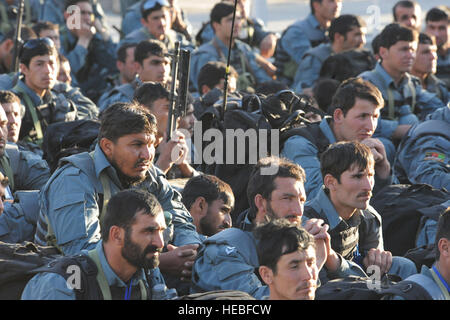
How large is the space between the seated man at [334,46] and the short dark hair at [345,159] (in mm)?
4122

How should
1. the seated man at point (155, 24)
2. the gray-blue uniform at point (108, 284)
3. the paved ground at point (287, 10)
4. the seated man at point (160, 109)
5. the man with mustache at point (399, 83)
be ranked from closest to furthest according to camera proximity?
the gray-blue uniform at point (108, 284), the seated man at point (160, 109), the man with mustache at point (399, 83), the seated man at point (155, 24), the paved ground at point (287, 10)

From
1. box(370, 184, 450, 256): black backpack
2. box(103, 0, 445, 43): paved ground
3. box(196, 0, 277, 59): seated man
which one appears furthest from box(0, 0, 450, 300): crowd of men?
box(103, 0, 445, 43): paved ground

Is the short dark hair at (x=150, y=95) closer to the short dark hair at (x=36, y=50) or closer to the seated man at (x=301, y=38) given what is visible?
the short dark hair at (x=36, y=50)

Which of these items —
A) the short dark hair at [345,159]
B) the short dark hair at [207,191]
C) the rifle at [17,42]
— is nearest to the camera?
the short dark hair at [345,159]

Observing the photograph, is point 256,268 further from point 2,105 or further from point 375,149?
point 2,105

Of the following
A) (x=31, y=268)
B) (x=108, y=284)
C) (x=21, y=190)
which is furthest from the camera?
(x=21, y=190)

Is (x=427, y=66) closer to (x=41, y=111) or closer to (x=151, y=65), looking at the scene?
(x=151, y=65)

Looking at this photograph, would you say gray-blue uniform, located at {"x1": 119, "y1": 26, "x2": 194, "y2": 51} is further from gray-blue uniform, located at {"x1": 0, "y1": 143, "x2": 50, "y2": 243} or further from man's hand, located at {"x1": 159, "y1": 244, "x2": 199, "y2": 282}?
man's hand, located at {"x1": 159, "y1": 244, "x2": 199, "y2": 282}

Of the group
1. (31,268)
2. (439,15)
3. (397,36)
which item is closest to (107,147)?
(31,268)

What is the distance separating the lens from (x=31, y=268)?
17.0ft

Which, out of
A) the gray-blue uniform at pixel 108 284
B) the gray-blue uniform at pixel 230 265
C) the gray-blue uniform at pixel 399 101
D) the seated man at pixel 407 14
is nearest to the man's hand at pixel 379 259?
the gray-blue uniform at pixel 230 265

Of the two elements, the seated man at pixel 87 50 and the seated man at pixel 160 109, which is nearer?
the seated man at pixel 160 109

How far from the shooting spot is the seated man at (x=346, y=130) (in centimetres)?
729

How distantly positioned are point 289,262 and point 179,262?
3.58ft
